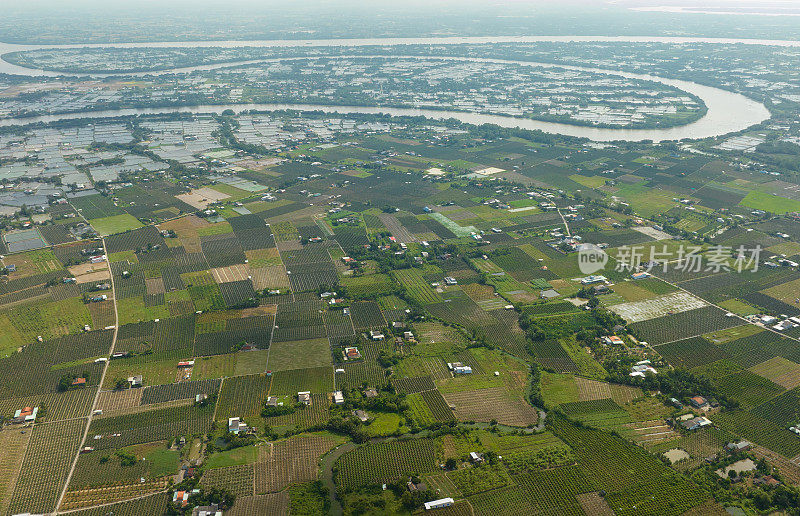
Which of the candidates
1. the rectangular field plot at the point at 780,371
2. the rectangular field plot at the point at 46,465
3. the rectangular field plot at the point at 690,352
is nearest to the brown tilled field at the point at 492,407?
the rectangular field plot at the point at 690,352

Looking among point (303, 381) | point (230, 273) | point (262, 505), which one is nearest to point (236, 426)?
point (303, 381)

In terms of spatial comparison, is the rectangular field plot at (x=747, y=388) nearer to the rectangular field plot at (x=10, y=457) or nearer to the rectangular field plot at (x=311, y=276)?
the rectangular field plot at (x=311, y=276)

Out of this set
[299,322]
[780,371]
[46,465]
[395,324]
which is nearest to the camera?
[46,465]

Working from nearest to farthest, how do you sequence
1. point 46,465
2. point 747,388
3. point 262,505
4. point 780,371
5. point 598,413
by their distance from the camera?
point 262,505 < point 46,465 < point 598,413 < point 747,388 < point 780,371

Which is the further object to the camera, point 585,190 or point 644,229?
point 585,190

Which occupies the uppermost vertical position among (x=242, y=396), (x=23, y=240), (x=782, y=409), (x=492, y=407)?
(x=23, y=240)

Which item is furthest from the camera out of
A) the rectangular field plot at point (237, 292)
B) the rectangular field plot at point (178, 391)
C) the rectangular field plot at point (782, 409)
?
the rectangular field plot at point (237, 292)

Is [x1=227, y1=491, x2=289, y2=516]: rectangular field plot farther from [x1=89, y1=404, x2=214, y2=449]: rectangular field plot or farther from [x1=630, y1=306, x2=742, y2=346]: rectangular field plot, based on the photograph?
[x1=630, y1=306, x2=742, y2=346]: rectangular field plot

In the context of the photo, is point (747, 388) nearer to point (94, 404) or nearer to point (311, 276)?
point (311, 276)

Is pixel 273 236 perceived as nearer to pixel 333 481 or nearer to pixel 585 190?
pixel 333 481

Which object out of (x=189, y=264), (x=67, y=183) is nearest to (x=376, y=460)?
(x=189, y=264)

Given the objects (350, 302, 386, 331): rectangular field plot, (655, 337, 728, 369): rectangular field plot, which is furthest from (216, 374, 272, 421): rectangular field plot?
(655, 337, 728, 369): rectangular field plot
